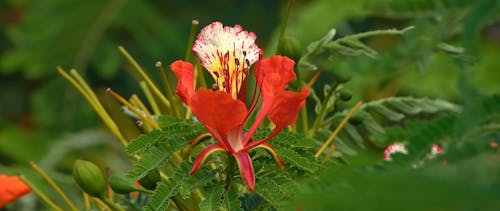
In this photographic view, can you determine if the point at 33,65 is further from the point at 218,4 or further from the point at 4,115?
the point at 218,4

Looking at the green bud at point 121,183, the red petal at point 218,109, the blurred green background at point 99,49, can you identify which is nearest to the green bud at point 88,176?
the green bud at point 121,183

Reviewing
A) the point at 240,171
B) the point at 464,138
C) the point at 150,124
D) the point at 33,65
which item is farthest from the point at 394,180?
the point at 33,65

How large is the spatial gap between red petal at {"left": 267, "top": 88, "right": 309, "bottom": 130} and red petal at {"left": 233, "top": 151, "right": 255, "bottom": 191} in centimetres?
3

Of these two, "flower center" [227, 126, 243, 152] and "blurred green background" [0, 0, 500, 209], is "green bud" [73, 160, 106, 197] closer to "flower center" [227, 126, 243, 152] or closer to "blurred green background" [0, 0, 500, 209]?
"flower center" [227, 126, 243, 152]

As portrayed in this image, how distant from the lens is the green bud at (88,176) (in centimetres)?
78

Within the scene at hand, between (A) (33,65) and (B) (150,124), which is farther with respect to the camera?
(A) (33,65)

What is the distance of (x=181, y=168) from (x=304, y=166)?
0.09 m

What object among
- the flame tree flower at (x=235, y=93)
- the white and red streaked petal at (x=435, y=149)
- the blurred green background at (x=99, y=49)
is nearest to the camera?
the white and red streaked petal at (x=435, y=149)

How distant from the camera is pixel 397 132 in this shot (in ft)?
1.98

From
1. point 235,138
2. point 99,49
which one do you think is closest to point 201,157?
point 235,138

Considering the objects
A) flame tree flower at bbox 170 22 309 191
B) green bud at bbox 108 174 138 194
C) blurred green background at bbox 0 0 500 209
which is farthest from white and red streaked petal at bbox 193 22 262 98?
blurred green background at bbox 0 0 500 209

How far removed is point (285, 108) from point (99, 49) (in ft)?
9.06

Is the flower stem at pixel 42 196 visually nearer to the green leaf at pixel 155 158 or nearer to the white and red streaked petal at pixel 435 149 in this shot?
the green leaf at pixel 155 158

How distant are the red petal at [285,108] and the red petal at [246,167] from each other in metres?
0.03
